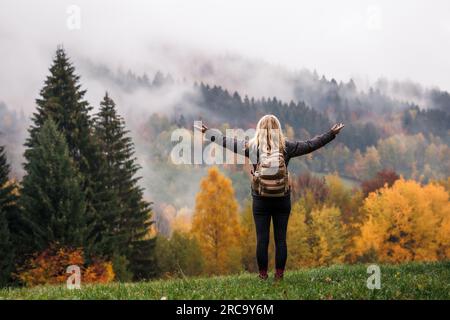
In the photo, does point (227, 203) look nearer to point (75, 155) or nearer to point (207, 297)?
point (75, 155)

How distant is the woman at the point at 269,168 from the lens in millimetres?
10305

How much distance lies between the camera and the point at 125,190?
162 feet

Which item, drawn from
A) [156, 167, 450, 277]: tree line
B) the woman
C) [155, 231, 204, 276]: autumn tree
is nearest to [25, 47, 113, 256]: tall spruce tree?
[156, 167, 450, 277]: tree line

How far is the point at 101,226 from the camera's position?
4262 centimetres

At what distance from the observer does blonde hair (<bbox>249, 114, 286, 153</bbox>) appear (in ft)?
33.8

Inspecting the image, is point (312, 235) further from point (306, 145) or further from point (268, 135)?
point (268, 135)

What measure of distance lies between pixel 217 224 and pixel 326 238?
23818mm

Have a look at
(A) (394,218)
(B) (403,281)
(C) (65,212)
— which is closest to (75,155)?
(C) (65,212)

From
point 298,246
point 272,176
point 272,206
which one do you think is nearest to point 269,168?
point 272,176

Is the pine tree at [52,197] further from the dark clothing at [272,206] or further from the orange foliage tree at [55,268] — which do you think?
the dark clothing at [272,206]

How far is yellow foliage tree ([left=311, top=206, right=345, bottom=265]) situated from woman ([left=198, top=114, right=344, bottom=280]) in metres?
56.5

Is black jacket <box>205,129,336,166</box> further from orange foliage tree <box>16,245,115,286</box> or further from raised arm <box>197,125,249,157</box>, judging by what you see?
orange foliage tree <box>16,245,115,286</box>

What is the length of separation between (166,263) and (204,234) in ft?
23.2

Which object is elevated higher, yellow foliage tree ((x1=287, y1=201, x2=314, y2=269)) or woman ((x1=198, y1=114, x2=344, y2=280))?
woman ((x1=198, y1=114, x2=344, y2=280))
